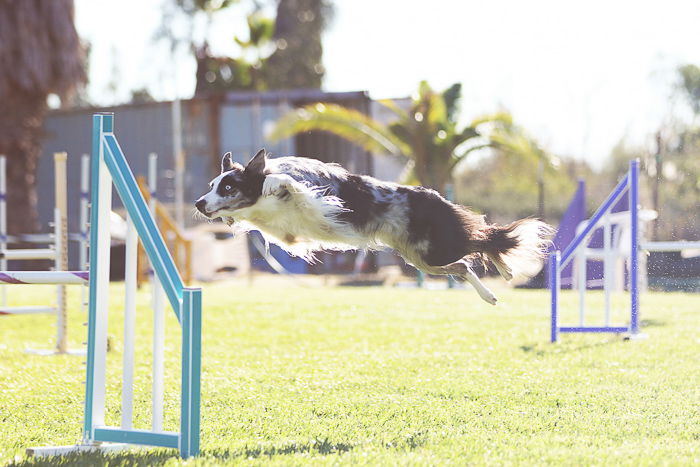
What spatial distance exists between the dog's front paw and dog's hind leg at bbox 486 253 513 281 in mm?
1467

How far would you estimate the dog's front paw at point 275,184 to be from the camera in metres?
4.86

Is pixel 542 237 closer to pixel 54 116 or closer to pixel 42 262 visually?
pixel 42 262

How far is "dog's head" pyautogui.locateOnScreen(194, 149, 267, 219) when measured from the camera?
496cm

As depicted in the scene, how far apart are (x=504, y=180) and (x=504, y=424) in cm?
2183

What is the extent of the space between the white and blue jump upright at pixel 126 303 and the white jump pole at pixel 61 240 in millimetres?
3703

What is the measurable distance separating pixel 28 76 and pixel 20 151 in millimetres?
1862

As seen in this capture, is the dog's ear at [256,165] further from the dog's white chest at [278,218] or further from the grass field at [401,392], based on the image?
the grass field at [401,392]

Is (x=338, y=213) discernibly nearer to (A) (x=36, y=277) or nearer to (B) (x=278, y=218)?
(B) (x=278, y=218)

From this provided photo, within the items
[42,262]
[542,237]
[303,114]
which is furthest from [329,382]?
[42,262]

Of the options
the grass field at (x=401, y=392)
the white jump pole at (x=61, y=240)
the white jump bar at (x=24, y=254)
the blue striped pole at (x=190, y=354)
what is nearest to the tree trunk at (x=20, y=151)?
the grass field at (x=401, y=392)

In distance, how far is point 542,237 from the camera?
581cm

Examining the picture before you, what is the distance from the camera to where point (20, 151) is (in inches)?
826

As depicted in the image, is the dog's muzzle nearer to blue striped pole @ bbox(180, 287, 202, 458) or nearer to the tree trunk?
blue striped pole @ bbox(180, 287, 202, 458)

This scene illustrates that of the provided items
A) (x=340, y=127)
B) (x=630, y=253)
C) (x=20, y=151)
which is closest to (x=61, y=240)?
(x=630, y=253)
